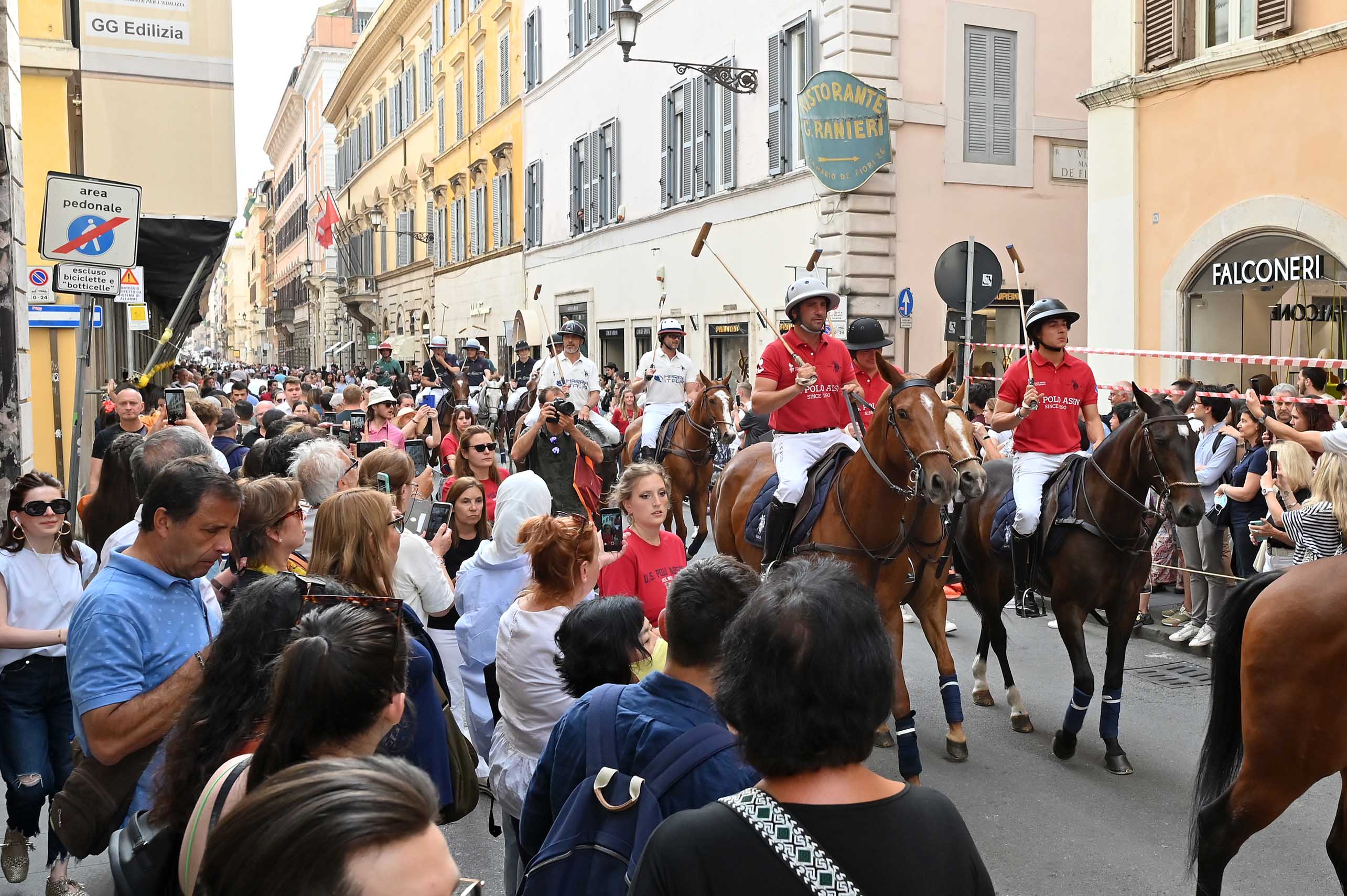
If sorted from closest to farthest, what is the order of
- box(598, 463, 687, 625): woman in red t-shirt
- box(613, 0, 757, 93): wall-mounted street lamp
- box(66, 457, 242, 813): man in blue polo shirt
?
box(66, 457, 242, 813): man in blue polo shirt
box(598, 463, 687, 625): woman in red t-shirt
box(613, 0, 757, 93): wall-mounted street lamp

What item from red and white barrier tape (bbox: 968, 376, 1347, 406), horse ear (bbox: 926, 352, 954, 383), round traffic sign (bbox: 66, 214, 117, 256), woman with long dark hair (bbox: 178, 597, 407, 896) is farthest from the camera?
red and white barrier tape (bbox: 968, 376, 1347, 406)

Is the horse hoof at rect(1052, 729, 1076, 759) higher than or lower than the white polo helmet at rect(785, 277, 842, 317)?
lower

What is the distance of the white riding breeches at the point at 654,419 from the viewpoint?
13.7m

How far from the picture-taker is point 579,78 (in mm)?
30328

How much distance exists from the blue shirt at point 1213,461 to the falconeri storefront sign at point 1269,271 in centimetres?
463

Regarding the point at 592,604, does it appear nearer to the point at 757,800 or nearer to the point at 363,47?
the point at 757,800

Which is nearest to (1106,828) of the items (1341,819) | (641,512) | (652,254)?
(1341,819)

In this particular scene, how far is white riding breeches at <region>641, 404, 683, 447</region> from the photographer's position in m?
13.7

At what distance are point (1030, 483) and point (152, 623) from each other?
560cm

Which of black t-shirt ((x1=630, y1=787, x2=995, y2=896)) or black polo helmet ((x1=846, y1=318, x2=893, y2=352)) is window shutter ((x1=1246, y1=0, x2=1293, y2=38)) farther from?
black t-shirt ((x1=630, y1=787, x2=995, y2=896))

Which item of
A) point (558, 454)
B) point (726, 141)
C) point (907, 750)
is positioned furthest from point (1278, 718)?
point (726, 141)

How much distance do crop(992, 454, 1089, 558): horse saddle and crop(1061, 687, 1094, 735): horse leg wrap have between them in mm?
929

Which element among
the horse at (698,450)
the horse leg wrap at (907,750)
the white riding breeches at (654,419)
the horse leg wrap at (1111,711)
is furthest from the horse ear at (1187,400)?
the white riding breeches at (654,419)

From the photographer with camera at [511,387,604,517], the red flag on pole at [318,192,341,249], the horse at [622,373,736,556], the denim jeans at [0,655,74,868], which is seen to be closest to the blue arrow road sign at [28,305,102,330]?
the photographer with camera at [511,387,604,517]
